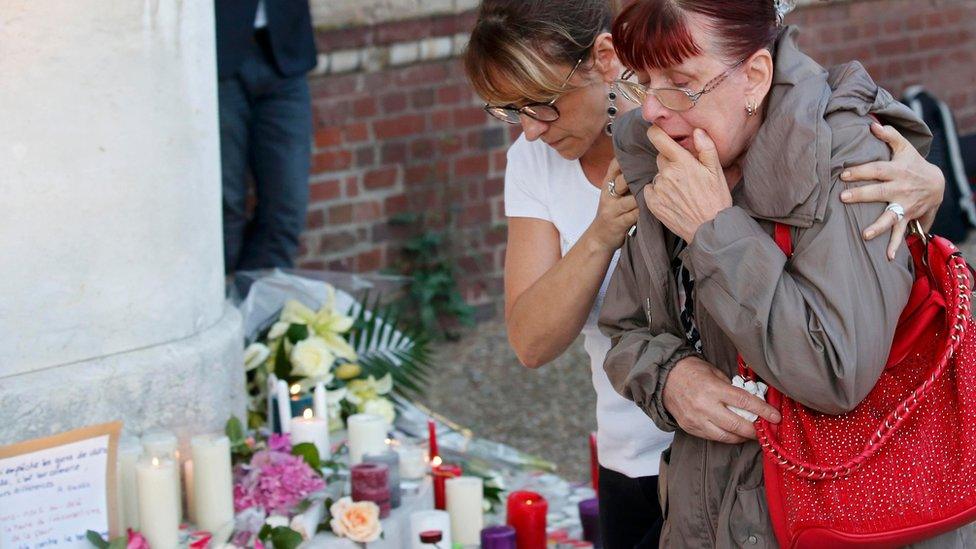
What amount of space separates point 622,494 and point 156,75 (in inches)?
50.2

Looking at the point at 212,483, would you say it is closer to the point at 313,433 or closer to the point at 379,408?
the point at 313,433

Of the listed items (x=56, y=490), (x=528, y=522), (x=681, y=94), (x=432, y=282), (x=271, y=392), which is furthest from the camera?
(x=432, y=282)

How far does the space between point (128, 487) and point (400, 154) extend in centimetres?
271

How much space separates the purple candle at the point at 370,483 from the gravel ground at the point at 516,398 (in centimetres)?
159

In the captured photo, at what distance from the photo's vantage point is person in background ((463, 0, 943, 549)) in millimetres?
2180

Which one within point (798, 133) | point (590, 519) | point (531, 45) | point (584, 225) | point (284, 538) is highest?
point (531, 45)

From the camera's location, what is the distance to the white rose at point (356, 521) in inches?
106

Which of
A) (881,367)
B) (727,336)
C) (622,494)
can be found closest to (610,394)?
(622,494)

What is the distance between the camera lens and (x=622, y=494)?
2.38 meters

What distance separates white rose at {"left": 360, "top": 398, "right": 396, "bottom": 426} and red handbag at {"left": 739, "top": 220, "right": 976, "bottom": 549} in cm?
180

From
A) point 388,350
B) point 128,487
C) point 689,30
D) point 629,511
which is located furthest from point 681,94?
point 388,350

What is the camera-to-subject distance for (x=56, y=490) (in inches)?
96.3

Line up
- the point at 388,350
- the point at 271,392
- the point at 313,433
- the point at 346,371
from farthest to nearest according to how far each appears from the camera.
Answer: the point at 388,350 < the point at 346,371 < the point at 271,392 < the point at 313,433

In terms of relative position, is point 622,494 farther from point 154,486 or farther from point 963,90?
point 963,90
